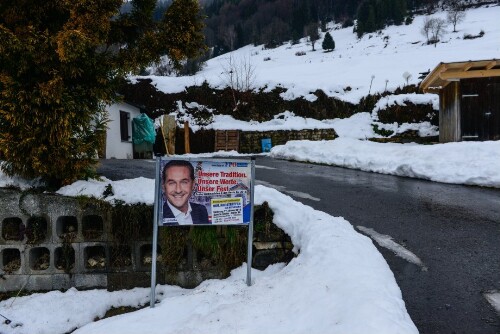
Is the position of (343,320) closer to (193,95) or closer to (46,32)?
(46,32)

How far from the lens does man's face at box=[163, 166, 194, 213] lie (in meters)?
4.14

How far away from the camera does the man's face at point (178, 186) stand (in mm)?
4145

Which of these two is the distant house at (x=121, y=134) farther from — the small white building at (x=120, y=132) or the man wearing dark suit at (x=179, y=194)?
the man wearing dark suit at (x=179, y=194)

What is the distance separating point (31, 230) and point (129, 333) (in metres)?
3.07

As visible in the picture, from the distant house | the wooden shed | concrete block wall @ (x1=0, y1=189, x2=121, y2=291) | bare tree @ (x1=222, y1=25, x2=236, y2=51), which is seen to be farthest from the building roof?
bare tree @ (x1=222, y1=25, x2=236, y2=51)

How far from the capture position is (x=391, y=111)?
2122 cm

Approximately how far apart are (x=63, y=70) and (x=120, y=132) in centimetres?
1130

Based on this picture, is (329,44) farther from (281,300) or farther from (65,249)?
(281,300)

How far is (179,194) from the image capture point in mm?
4168

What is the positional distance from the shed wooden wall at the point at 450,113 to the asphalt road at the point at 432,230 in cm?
605

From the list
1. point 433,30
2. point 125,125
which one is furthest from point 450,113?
point 433,30

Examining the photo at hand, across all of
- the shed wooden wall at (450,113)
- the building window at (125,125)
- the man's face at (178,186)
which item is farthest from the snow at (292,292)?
the building window at (125,125)

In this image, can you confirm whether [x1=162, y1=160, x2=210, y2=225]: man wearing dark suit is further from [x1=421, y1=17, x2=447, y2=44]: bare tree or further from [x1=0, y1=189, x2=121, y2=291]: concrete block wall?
[x1=421, y1=17, x2=447, y2=44]: bare tree

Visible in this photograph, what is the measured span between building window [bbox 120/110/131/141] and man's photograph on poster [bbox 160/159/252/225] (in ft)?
45.0
